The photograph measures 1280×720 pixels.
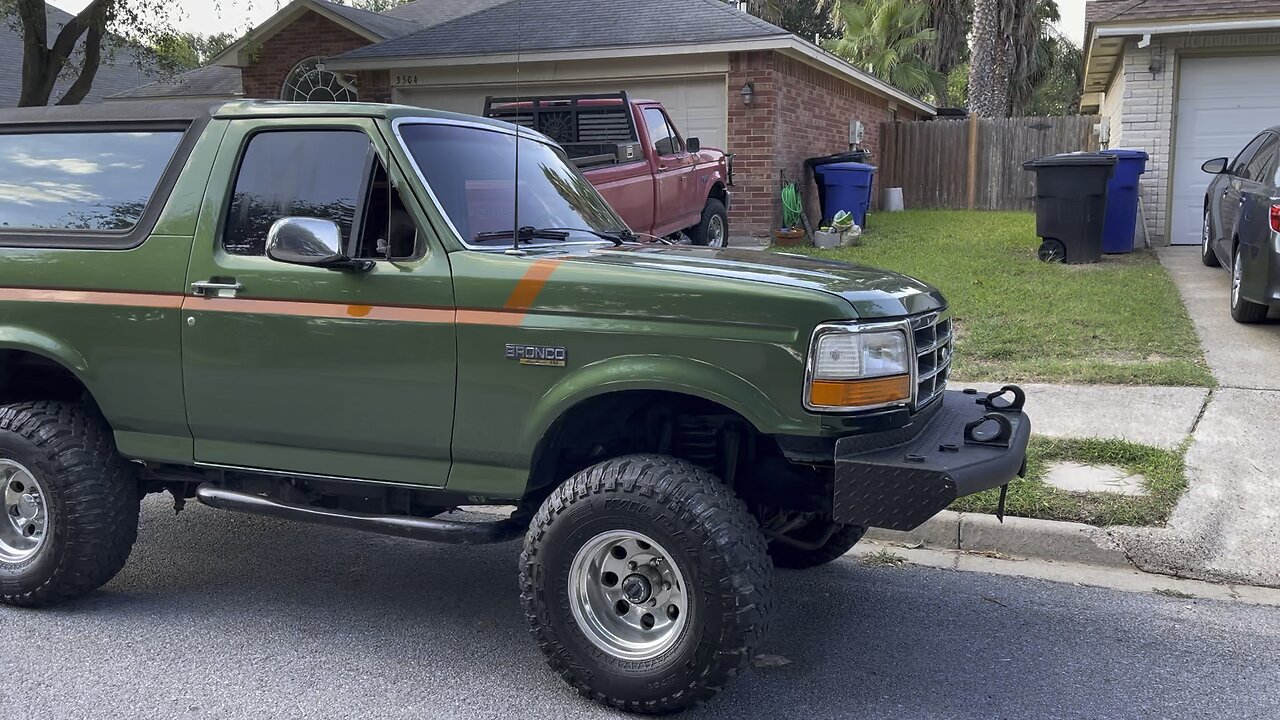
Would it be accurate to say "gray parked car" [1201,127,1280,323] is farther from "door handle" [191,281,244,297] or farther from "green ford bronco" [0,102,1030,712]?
"door handle" [191,281,244,297]

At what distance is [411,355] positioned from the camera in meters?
3.86

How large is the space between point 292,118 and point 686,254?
1.62 m

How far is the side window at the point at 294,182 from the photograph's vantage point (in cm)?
412

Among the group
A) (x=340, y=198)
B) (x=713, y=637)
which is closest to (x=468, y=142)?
(x=340, y=198)

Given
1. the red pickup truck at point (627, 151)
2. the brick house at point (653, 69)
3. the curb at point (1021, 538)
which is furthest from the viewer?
the brick house at point (653, 69)

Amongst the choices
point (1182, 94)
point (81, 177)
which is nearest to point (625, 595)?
point (81, 177)

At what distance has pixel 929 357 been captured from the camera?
392 cm

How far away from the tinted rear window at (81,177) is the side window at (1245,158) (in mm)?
9614

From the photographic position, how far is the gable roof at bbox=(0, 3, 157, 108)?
24.6 meters

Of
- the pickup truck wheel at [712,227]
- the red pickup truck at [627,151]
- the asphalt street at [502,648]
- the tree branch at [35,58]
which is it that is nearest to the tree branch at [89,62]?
the tree branch at [35,58]

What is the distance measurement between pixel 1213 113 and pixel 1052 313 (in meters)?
6.10

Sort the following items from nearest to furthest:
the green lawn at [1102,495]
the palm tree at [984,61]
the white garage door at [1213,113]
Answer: the green lawn at [1102,495] < the white garage door at [1213,113] < the palm tree at [984,61]

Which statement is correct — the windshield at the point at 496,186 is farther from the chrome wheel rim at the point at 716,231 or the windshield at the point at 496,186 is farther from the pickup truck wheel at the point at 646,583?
the chrome wheel rim at the point at 716,231

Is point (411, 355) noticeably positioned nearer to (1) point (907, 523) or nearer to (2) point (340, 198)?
(2) point (340, 198)
